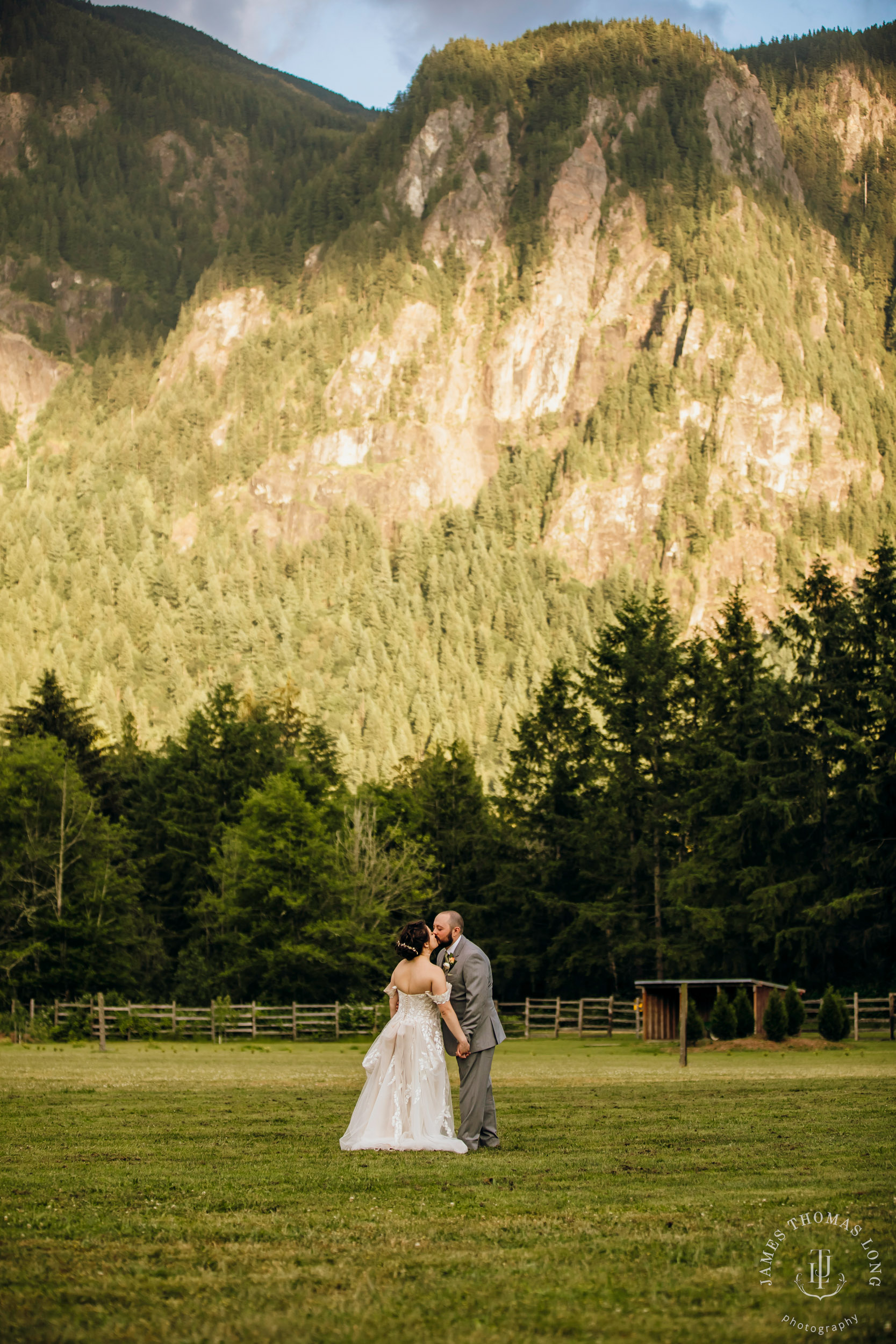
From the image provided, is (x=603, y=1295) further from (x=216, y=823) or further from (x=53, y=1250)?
(x=216, y=823)

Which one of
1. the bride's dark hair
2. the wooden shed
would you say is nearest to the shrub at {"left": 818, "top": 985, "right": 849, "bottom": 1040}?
the wooden shed

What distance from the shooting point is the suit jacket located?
1121 centimetres

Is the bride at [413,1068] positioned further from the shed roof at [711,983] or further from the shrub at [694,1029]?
the shed roof at [711,983]

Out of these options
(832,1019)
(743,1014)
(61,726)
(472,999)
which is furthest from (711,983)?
(61,726)

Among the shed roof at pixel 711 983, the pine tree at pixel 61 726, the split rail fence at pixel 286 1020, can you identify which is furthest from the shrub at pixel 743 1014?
the pine tree at pixel 61 726

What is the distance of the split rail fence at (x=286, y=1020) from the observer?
3875cm

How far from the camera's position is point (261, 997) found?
47.0m

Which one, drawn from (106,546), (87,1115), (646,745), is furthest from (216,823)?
(106,546)

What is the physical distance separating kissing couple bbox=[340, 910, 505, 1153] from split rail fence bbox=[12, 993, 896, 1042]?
87.0 ft

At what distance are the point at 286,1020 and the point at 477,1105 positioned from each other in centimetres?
3281

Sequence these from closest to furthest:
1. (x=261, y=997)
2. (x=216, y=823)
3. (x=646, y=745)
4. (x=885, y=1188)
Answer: (x=885, y=1188), (x=261, y=997), (x=646, y=745), (x=216, y=823)

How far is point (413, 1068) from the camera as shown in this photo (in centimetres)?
1116

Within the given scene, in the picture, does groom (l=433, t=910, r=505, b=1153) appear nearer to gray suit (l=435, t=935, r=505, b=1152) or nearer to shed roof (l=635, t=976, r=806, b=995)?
gray suit (l=435, t=935, r=505, b=1152)

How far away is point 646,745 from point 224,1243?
4756cm
